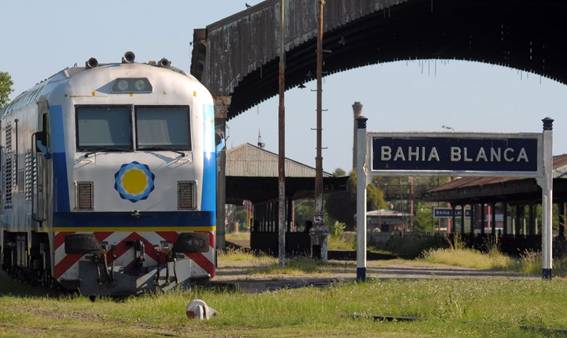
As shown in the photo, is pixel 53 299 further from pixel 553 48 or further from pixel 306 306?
pixel 553 48

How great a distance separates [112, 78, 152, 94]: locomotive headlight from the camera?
2197cm

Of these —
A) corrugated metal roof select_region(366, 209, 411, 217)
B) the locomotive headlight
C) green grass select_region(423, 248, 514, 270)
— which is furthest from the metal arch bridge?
corrugated metal roof select_region(366, 209, 411, 217)

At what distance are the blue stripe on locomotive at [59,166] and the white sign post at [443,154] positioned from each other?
639 cm


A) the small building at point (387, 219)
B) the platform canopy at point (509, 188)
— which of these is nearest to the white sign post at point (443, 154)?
the platform canopy at point (509, 188)

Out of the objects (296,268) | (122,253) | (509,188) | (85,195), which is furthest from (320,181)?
(85,195)

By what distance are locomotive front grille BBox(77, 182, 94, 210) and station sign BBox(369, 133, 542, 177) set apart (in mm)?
6328

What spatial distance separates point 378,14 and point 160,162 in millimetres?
19249

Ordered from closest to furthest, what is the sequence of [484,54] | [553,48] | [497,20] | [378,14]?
[378,14] < [497,20] < [553,48] < [484,54]

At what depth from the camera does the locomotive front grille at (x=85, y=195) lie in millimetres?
21391

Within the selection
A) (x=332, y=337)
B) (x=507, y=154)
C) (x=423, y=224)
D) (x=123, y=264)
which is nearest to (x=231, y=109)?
(x=507, y=154)

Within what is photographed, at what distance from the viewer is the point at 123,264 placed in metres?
21.6

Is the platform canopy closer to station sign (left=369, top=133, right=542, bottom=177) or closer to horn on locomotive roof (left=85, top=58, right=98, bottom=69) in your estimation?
station sign (left=369, top=133, right=542, bottom=177)

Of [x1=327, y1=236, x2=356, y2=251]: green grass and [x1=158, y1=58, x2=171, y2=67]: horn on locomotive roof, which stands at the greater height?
[x1=158, y1=58, x2=171, y2=67]: horn on locomotive roof

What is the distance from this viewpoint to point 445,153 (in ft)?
83.9
